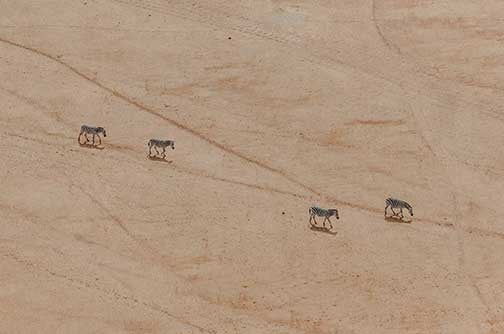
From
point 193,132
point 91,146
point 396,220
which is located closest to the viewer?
point 396,220

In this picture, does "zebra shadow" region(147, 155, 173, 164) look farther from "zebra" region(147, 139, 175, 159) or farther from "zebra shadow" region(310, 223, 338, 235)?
"zebra shadow" region(310, 223, 338, 235)

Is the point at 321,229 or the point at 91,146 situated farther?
the point at 91,146

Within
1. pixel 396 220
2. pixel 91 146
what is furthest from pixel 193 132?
pixel 396 220

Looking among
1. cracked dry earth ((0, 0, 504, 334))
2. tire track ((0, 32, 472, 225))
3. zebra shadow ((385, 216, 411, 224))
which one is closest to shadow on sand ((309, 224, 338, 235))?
cracked dry earth ((0, 0, 504, 334))

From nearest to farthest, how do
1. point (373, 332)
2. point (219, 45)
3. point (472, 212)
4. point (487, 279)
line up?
point (373, 332) < point (487, 279) < point (472, 212) < point (219, 45)

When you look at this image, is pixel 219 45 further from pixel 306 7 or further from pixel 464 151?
pixel 464 151

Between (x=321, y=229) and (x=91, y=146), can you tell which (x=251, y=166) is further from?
(x=91, y=146)

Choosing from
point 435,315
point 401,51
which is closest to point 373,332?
point 435,315

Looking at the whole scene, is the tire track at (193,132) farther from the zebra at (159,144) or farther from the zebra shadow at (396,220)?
the zebra at (159,144)
